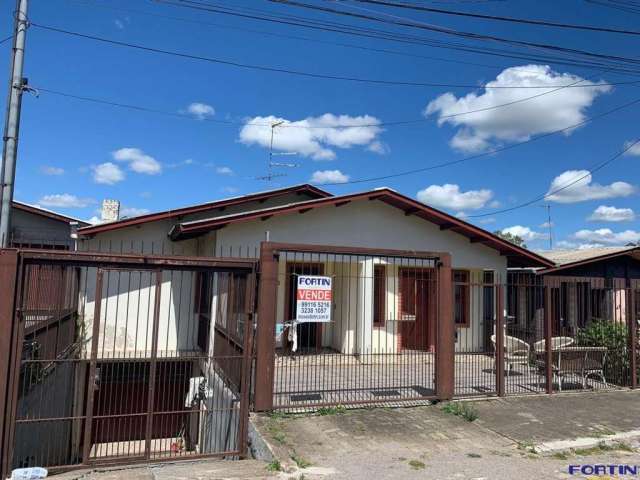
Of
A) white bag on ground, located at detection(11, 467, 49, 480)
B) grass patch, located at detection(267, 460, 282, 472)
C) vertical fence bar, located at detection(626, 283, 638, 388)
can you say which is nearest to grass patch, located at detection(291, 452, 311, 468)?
grass patch, located at detection(267, 460, 282, 472)

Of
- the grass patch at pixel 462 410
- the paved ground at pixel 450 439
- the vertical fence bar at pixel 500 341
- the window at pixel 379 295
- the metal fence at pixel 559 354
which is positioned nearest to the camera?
the paved ground at pixel 450 439

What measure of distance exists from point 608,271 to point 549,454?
1046 centimetres

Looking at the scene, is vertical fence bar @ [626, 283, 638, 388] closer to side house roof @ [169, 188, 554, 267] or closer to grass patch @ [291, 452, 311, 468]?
side house roof @ [169, 188, 554, 267]

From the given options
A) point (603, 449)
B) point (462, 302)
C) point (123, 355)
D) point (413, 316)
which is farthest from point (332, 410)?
point (462, 302)

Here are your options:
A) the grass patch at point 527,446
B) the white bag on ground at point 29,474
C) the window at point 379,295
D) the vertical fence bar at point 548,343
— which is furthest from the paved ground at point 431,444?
the window at point 379,295

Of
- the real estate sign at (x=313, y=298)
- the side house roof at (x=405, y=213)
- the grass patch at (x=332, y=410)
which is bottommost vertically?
the grass patch at (x=332, y=410)

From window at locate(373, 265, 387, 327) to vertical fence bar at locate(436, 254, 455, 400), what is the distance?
14.8 feet

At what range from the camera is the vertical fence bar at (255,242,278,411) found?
656 centimetres

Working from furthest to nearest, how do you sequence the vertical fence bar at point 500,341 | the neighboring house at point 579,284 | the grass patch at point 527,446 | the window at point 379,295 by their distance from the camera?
the neighboring house at point 579,284 < the window at point 379,295 < the vertical fence bar at point 500,341 < the grass patch at point 527,446

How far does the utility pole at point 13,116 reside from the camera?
8992 mm

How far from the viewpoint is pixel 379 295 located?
40.7 feet

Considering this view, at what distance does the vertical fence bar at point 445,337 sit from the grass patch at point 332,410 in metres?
1.56

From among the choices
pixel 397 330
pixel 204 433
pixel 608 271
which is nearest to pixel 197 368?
pixel 204 433

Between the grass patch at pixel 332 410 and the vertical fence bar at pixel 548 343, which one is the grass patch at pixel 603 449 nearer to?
the vertical fence bar at pixel 548 343
